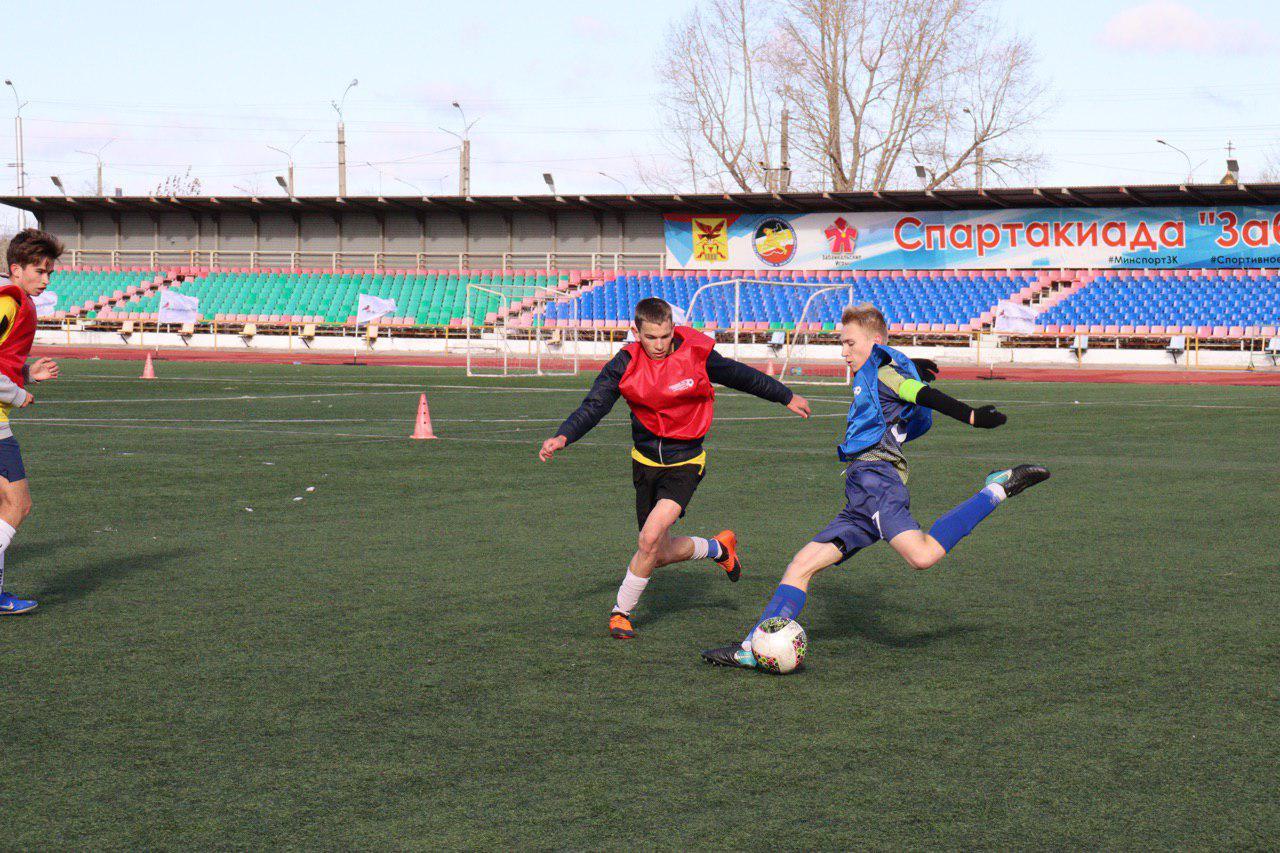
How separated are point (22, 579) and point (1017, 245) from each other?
1885 inches

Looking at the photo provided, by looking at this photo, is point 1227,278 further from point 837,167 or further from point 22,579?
point 22,579

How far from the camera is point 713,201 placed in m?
54.9

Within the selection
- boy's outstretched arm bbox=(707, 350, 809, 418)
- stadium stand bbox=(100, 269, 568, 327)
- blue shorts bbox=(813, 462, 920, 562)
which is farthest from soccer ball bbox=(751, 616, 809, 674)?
stadium stand bbox=(100, 269, 568, 327)

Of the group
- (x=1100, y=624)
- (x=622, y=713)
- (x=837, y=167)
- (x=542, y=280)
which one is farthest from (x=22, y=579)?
(x=837, y=167)

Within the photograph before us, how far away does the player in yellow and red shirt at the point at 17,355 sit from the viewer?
6.63 m

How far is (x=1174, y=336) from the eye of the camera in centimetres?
4422

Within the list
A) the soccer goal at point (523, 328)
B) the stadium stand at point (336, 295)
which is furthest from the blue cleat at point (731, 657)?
the stadium stand at point (336, 295)

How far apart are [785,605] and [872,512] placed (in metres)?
→ 0.55

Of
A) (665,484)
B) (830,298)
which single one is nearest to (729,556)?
(665,484)

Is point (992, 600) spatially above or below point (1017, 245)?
below

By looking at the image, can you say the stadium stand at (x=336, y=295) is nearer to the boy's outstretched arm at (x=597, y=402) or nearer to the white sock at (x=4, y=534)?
the white sock at (x=4, y=534)

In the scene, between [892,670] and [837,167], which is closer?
[892,670]

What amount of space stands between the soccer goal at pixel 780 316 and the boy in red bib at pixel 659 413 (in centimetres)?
3699

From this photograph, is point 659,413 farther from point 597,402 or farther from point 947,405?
point 947,405
